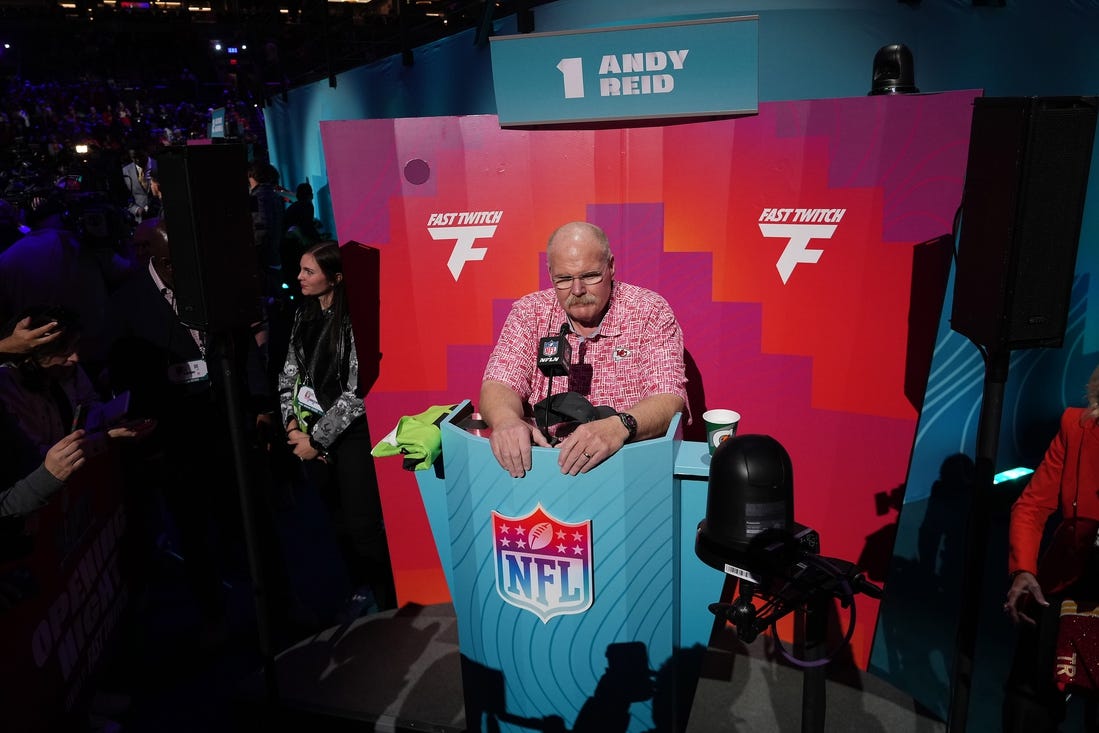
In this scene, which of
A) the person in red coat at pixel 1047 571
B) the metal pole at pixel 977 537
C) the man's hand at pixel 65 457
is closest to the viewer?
the person in red coat at pixel 1047 571

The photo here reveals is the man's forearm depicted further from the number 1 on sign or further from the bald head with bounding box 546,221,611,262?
the number 1 on sign

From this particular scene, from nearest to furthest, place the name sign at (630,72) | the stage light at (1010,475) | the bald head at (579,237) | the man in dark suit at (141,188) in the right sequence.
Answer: the bald head at (579,237)
the name sign at (630,72)
the stage light at (1010,475)
the man in dark suit at (141,188)

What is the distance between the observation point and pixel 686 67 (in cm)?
253

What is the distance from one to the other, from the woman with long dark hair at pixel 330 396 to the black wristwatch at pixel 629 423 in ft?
4.56

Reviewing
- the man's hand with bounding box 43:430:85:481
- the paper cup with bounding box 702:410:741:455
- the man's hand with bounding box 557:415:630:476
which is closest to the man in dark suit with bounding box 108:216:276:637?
the man's hand with bounding box 43:430:85:481

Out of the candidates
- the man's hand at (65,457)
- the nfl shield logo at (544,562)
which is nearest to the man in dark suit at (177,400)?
the man's hand at (65,457)

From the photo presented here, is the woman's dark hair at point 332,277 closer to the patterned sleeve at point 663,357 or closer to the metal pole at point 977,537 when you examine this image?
the patterned sleeve at point 663,357

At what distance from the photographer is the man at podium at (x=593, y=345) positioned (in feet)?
7.15

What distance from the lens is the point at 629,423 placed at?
194 centimetres

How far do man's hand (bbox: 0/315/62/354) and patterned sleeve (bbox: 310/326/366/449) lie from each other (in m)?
0.97

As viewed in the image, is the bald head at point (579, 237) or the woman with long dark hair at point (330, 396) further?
the woman with long dark hair at point (330, 396)

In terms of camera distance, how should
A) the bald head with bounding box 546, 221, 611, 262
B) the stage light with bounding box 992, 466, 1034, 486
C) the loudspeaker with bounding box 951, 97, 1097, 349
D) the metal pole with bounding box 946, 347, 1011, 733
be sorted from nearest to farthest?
the loudspeaker with bounding box 951, 97, 1097, 349 < the metal pole with bounding box 946, 347, 1011, 733 < the bald head with bounding box 546, 221, 611, 262 < the stage light with bounding box 992, 466, 1034, 486

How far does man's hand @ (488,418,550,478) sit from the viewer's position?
1.86 m

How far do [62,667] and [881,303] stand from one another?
2897 millimetres
